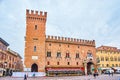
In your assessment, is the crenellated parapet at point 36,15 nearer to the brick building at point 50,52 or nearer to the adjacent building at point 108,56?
the brick building at point 50,52

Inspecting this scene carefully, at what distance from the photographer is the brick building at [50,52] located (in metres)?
44.8

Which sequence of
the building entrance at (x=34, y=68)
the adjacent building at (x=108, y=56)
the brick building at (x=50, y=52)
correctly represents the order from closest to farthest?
the brick building at (x=50, y=52) → the building entrance at (x=34, y=68) → the adjacent building at (x=108, y=56)

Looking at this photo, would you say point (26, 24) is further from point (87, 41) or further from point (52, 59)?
point (87, 41)

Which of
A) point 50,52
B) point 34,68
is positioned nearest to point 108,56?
point 50,52

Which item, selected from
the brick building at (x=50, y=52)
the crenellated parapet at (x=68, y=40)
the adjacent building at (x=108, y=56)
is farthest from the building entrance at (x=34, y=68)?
the adjacent building at (x=108, y=56)

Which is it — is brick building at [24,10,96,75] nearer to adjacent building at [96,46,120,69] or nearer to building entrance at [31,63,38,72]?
building entrance at [31,63,38,72]

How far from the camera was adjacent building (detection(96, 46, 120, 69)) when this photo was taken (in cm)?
6856

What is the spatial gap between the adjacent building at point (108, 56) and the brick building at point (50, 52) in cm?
1446

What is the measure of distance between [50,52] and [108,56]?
107 feet

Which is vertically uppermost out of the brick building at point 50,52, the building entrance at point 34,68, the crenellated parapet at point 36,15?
the crenellated parapet at point 36,15

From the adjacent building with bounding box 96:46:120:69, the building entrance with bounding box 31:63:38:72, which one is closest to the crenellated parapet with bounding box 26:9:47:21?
the building entrance with bounding box 31:63:38:72

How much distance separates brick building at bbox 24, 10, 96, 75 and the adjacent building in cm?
1446

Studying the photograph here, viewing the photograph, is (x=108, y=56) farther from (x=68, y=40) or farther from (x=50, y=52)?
A: (x=50, y=52)

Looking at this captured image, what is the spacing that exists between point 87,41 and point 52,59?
15062 mm
